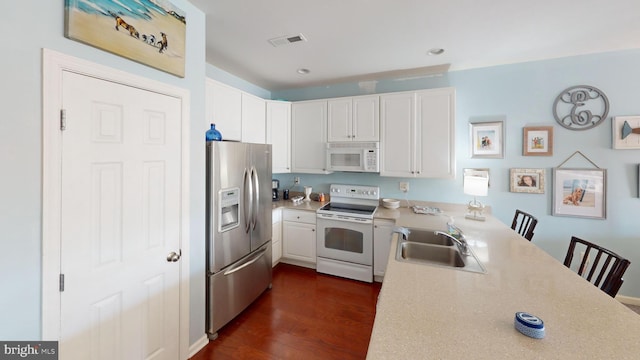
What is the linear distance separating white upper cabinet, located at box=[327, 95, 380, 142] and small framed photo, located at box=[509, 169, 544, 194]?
1661 mm

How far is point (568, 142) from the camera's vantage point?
2576mm

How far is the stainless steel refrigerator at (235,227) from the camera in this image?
196 cm

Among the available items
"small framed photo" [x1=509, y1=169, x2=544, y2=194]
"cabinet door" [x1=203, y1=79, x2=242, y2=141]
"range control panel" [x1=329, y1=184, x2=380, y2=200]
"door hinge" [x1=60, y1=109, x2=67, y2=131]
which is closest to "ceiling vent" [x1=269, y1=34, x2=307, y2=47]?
"cabinet door" [x1=203, y1=79, x2=242, y2=141]

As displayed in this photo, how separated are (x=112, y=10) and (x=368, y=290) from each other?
10.5ft

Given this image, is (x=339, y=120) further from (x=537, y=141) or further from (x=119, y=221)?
(x=119, y=221)

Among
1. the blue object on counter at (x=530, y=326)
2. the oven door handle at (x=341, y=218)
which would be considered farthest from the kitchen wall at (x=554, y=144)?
the blue object on counter at (x=530, y=326)

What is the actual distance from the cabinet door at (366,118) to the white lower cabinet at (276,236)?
4.89ft

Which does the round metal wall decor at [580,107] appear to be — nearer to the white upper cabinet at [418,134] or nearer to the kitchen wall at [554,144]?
the kitchen wall at [554,144]

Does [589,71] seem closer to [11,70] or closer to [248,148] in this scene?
[248,148]

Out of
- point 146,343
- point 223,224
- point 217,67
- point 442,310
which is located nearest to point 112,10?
point 223,224

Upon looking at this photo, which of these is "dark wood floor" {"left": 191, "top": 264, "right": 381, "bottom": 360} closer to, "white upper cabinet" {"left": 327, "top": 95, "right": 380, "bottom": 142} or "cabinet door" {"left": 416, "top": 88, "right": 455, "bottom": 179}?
"cabinet door" {"left": 416, "top": 88, "right": 455, "bottom": 179}

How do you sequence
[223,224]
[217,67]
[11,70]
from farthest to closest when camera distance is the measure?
1. [217,67]
2. [223,224]
3. [11,70]

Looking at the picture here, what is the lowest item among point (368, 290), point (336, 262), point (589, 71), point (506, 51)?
point (368, 290)

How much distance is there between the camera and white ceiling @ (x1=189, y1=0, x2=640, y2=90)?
1728 mm
